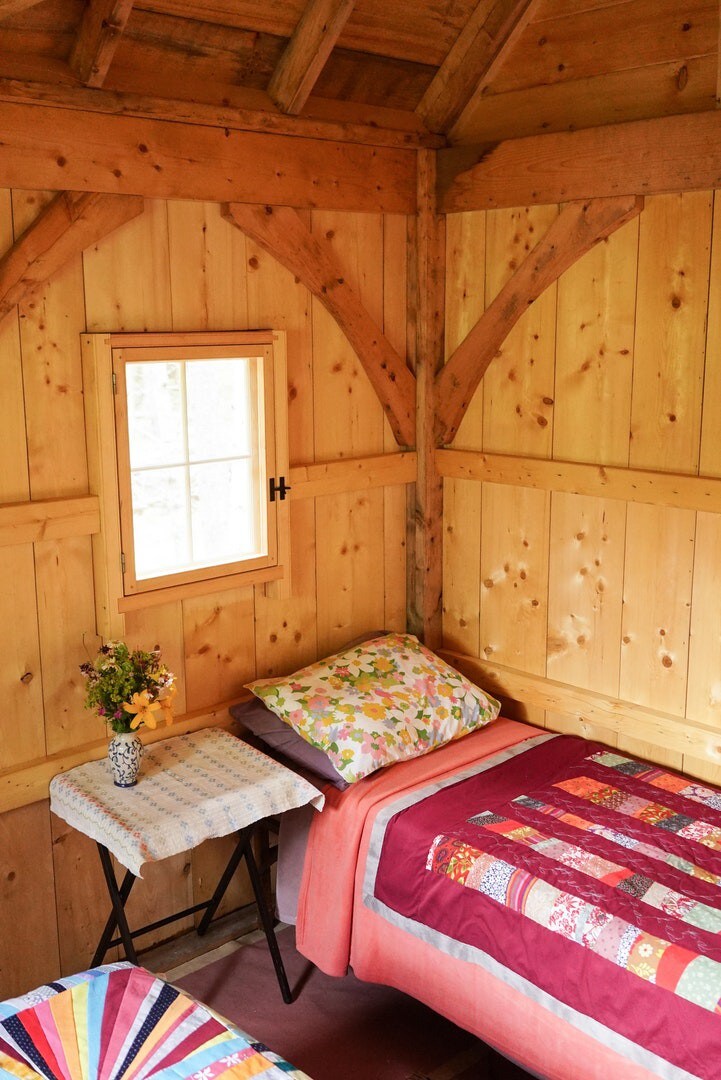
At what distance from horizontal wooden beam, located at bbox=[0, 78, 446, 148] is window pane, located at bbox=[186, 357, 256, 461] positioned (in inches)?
28.1

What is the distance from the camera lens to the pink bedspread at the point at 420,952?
2.60m

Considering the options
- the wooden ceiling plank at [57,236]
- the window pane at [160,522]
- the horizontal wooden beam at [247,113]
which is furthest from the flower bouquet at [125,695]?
the horizontal wooden beam at [247,113]

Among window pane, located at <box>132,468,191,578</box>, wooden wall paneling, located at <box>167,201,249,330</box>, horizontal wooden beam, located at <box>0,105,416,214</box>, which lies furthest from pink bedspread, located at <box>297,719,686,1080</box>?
horizontal wooden beam, located at <box>0,105,416,214</box>

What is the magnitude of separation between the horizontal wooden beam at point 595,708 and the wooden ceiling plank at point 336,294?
91cm

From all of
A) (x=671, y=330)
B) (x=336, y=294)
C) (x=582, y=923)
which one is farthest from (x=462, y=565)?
(x=582, y=923)

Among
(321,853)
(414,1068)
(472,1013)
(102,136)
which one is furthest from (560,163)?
(414,1068)

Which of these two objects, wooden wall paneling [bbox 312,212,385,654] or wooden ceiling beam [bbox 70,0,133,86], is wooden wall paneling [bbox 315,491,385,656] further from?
wooden ceiling beam [bbox 70,0,133,86]

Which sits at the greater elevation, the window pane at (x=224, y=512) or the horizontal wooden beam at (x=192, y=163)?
the horizontal wooden beam at (x=192, y=163)

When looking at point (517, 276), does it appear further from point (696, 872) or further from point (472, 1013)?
point (472, 1013)

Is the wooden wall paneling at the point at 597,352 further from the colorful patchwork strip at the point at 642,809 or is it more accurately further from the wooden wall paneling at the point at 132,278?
the wooden wall paneling at the point at 132,278

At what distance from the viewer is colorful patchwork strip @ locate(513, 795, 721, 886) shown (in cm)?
278

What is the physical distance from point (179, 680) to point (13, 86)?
1796 millimetres

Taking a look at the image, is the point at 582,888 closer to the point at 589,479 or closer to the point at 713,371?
the point at 589,479

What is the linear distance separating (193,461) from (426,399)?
40.7 inches
